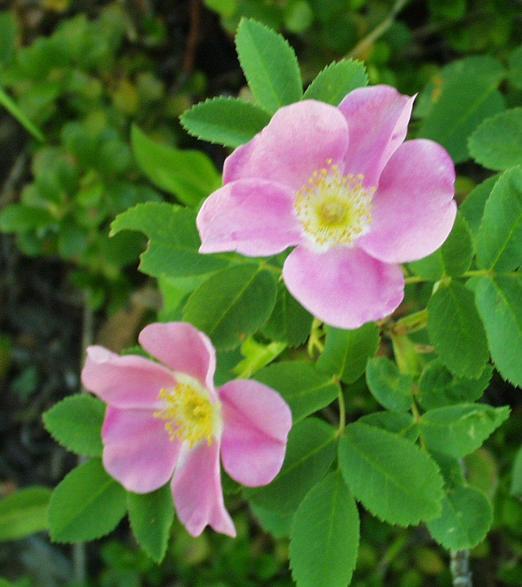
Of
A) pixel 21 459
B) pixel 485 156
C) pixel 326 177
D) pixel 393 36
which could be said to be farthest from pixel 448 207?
pixel 21 459

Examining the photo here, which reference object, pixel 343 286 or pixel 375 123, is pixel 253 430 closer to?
pixel 343 286

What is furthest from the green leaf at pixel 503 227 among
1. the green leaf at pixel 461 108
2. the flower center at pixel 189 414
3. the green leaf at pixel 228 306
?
the green leaf at pixel 461 108

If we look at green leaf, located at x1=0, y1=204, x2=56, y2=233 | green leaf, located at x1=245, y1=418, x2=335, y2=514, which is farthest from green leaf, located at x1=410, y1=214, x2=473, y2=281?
green leaf, located at x1=0, y1=204, x2=56, y2=233

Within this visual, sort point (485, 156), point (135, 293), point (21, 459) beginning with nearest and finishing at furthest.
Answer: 1. point (485, 156)
2. point (135, 293)
3. point (21, 459)

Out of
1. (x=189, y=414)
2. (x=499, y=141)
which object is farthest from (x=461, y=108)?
(x=189, y=414)

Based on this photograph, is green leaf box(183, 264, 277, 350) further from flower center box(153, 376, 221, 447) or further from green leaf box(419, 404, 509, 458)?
green leaf box(419, 404, 509, 458)

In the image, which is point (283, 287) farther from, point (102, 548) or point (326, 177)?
point (102, 548)

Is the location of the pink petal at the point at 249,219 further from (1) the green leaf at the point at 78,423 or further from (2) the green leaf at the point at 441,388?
(1) the green leaf at the point at 78,423
